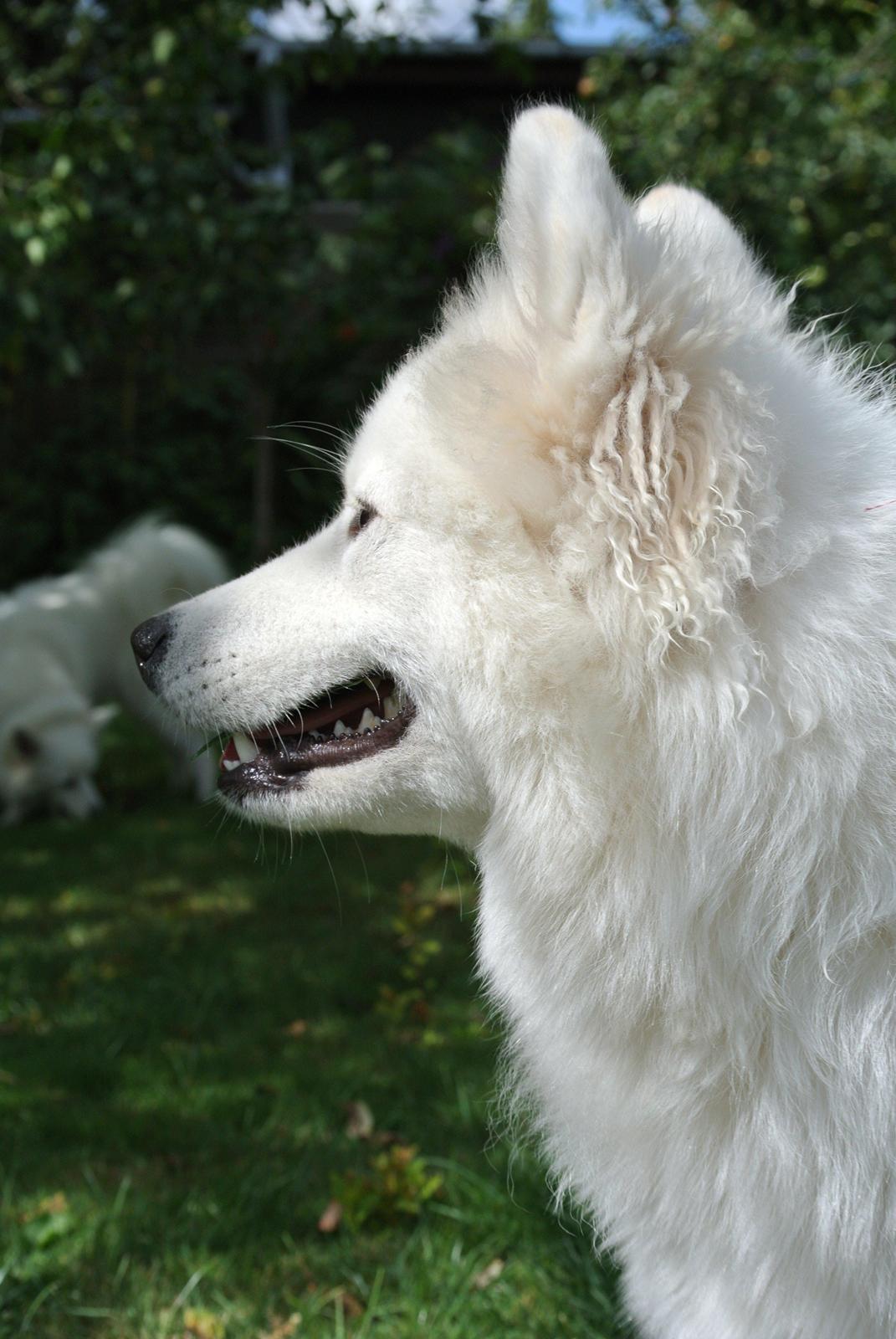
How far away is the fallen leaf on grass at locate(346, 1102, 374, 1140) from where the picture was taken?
3016 millimetres

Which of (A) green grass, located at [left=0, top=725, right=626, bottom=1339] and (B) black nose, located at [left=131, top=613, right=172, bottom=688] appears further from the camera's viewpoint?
(A) green grass, located at [left=0, top=725, right=626, bottom=1339]

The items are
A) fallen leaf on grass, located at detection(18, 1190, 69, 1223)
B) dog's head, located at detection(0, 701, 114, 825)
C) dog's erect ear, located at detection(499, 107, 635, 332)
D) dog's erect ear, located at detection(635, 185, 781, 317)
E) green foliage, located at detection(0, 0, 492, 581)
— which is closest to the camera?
dog's erect ear, located at detection(499, 107, 635, 332)

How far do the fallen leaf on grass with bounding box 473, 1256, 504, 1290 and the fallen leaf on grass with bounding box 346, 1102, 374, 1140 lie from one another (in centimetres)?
65

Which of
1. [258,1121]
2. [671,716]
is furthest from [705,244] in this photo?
[258,1121]

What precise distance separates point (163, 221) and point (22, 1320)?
582cm

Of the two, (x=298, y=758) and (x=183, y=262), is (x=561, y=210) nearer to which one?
(x=298, y=758)

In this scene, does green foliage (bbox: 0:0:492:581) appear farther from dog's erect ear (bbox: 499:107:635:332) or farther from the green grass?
dog's erect ear (bbox: 499:107:635:332)

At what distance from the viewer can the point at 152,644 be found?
6.60 ft

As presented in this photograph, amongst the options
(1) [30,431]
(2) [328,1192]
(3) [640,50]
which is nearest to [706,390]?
(2) [328,1192]

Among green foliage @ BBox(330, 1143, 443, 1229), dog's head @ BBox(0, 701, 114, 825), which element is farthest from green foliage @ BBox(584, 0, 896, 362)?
green foliage @ BBox(330, 1143, 443, 1229)

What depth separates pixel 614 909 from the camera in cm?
156

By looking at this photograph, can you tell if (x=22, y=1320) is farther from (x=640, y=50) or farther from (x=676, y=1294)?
(x=640, y=50)

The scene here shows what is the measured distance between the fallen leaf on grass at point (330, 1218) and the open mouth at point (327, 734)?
118 centimetres

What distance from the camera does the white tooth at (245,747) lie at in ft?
6.48
